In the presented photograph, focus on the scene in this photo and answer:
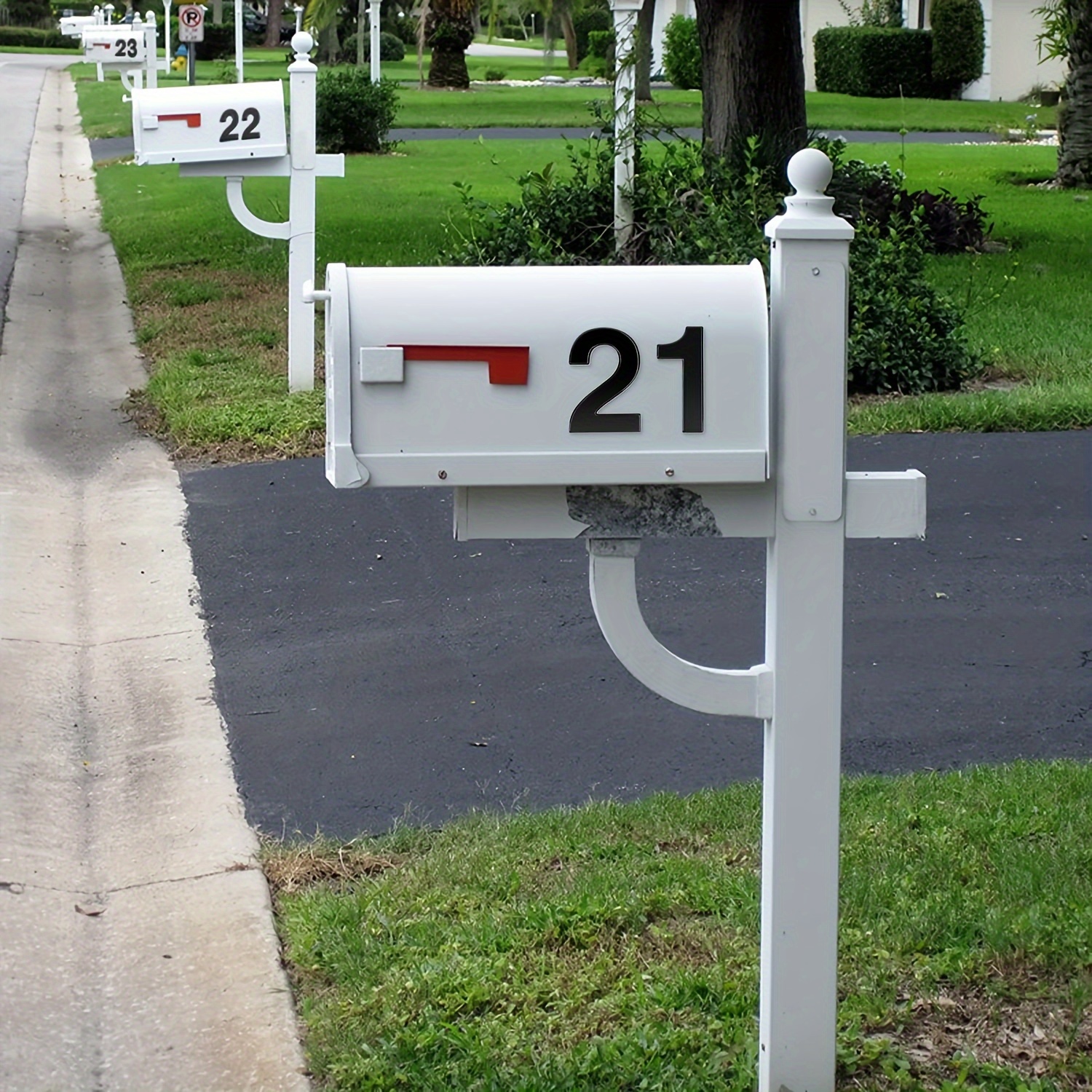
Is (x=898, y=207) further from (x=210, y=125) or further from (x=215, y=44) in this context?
(x=215, y=44)

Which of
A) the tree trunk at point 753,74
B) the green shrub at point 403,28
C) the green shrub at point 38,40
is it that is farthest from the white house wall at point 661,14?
the tree trunk at point 753,74

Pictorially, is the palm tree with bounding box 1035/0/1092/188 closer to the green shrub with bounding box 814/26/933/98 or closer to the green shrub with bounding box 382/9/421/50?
the green shrub with bounding box 814/26/933/98

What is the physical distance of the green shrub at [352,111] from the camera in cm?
2408

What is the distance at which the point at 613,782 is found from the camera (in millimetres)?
4852

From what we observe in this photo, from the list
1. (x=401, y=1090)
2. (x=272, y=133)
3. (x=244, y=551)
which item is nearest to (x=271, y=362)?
(x=272, y=133)

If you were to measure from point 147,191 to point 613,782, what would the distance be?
16379 millimetres

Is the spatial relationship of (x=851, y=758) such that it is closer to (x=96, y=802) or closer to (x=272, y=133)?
(x=96, y=802)

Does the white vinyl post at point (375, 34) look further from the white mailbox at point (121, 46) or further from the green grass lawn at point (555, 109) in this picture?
the white mailbox at point (121, 46)

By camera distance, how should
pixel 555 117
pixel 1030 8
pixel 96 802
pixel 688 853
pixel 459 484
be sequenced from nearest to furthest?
1. pixel 459 484
2. pixel 688 853
3. pixel 96 802
4. pixel 555 117
5. pixel 1030 8

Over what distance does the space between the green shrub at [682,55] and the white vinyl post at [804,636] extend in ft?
131

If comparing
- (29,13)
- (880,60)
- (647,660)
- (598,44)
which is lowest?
(647,660)

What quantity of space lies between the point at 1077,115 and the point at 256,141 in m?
13.8

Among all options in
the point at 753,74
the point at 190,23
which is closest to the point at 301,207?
the point at 753,74

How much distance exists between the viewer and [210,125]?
30.1ft
